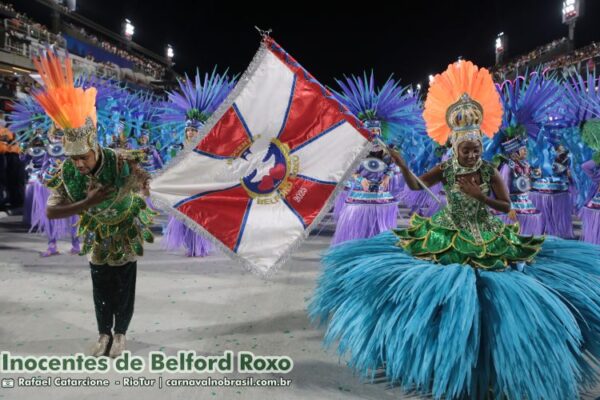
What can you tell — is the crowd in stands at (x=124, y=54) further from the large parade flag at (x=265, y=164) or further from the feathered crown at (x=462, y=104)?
the feathered crown at (x=462, y=104)

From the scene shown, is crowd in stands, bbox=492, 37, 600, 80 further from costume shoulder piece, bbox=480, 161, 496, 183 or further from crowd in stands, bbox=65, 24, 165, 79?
crowd in stands, bbox=65, 24, 165, 79

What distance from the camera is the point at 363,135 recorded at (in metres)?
3.22

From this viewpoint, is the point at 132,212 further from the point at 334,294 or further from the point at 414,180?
the point at 414,180

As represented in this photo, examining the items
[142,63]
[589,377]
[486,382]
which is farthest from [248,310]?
[142,63]

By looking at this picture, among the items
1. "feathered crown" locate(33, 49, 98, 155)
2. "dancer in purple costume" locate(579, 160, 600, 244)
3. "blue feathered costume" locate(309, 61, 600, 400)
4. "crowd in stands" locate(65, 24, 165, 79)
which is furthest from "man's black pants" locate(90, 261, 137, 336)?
"crowd in stands" locate(65, 24, 165, 79)

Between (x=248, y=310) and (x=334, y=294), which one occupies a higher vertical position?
(x=334, y=294)

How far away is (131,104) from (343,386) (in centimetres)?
720

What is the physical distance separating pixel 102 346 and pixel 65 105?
5.21ft

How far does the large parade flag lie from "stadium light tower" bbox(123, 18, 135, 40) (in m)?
51.4

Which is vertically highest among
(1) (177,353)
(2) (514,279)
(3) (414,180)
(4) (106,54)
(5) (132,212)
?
(4) (106,54)

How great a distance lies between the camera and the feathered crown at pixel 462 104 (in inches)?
122

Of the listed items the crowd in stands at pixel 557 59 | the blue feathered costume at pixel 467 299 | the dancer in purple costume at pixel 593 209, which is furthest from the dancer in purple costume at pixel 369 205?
the crowd in stands at pixel 557 59

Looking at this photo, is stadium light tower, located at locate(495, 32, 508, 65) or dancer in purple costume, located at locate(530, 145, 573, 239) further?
stadium light tower, located at locate(495, 32, 508, 65)

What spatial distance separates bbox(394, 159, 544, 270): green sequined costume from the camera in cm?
299
